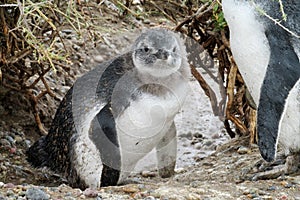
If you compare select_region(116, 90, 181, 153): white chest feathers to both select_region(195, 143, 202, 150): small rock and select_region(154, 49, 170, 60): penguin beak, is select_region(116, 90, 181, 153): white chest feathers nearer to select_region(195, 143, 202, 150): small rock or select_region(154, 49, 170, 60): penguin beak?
select_region(154, 49, 170, 60): penguin beak

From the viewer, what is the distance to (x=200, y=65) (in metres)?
3.10

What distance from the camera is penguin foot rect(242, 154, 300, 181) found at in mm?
2336

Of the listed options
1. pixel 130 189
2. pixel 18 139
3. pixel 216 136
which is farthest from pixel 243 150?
pixel 18 139

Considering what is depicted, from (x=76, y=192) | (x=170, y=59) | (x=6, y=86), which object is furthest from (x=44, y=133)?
(x=76, y=192)

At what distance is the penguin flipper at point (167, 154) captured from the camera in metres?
2.67

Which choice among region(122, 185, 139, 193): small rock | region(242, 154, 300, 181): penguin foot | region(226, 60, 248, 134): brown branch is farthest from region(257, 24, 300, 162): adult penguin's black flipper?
region(226, 60, 248, 134): brown branch

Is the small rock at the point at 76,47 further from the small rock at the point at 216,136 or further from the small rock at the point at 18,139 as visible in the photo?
the small rock at the point at 216,136

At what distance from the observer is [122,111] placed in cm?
235

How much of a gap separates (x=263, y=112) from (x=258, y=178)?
1.26 ft

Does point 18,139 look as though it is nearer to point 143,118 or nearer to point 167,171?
point 167,171

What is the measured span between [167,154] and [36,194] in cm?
96

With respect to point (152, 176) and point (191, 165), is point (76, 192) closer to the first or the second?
point (152, 176)

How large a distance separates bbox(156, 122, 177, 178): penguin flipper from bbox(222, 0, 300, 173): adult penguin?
1.83ft

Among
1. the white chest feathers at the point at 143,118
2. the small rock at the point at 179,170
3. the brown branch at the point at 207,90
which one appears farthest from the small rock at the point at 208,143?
the white chest feathers at the point at 143,118
